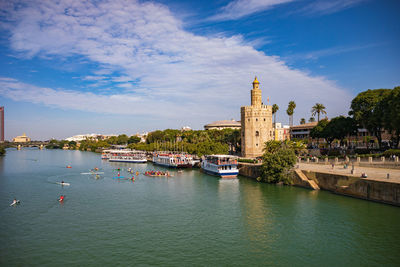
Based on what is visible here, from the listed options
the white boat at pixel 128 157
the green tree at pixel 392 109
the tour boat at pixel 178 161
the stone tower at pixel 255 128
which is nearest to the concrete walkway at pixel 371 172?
the green tree at pixel 392 109

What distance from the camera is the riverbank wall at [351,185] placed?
3531 cm

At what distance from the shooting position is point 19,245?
2672 cm

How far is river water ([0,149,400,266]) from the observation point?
24141mm

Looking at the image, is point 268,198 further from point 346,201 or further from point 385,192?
point 385,192

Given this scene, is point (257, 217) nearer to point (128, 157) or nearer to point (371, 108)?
point (371, 108)

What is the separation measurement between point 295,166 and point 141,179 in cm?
3159

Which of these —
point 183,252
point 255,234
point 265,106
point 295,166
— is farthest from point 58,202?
point 265,106

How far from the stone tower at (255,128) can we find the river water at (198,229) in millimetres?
29652

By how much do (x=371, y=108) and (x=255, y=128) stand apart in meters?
26.7

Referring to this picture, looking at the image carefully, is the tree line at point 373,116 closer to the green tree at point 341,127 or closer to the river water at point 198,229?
the green tree at point 341,127

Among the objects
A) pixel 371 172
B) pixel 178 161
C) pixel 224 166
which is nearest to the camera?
pixel 371 172

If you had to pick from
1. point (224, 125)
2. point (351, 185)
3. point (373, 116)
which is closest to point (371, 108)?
point (373, 116)

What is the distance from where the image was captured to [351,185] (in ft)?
133

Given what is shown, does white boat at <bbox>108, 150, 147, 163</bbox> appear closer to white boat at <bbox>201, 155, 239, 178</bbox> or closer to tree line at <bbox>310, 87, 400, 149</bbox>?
white boat at <bbox>201, 155, 239, 178</bbox>
